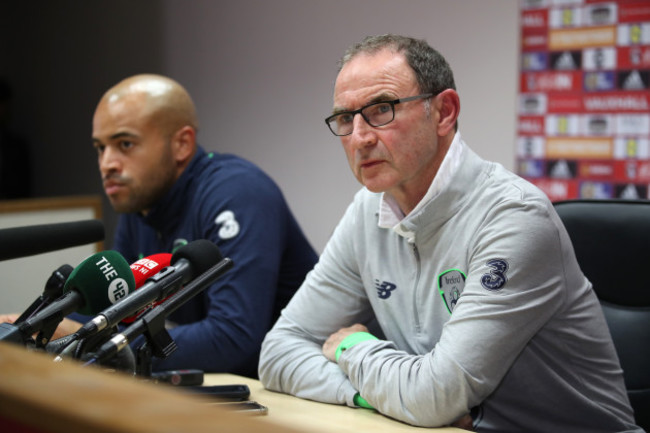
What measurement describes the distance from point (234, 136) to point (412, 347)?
122 inches

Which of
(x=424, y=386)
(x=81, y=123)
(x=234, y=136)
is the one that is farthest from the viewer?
(x=81, y=123)

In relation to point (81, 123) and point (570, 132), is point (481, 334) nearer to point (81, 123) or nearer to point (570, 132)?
point (570, 132)

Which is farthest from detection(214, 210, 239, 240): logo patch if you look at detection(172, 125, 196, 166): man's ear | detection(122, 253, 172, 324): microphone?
detection(122, 253, 172, 324): microphone

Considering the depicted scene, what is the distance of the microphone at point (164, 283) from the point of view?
0.95m

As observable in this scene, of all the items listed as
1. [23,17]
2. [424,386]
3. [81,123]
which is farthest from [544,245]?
[23,17]

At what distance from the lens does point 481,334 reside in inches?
52.0

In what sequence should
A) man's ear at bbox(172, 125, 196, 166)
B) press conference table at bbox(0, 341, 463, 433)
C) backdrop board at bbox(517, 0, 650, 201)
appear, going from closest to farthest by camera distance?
1. press conference table at bbox(0, 341, 463, 433)
2. man's ear at bbox(172, 125, 196, 166)
3. backdrop board at bbox(517, 0, 650, 201)

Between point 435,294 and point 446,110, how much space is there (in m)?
0.40

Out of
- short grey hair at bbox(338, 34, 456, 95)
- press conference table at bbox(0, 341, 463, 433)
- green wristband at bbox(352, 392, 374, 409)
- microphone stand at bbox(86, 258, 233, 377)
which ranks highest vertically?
short grey hair at bbox(338, 34, 456, 95)

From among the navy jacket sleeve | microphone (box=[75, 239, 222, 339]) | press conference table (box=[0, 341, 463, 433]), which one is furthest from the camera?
the navy jacket sleeve

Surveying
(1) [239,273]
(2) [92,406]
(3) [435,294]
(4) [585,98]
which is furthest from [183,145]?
(2) [92,406]

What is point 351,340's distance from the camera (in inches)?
60.7

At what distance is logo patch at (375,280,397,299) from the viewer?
1.60 m

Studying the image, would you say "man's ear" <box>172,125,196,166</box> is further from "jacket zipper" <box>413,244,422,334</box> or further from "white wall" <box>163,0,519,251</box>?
"white wall" <box>163,0,519,251</box>
